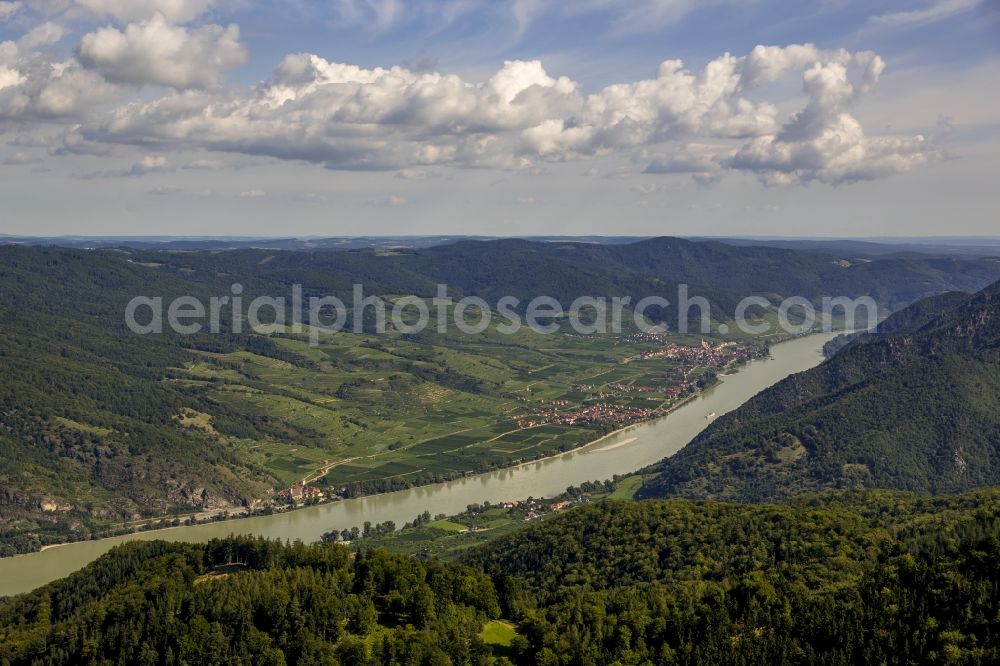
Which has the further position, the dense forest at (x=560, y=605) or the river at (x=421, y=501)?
the river at (x=421, y=501)

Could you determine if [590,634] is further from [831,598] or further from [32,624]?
[32,624]

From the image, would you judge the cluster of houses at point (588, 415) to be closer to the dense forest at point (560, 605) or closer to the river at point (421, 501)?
the river at point (421, 501)

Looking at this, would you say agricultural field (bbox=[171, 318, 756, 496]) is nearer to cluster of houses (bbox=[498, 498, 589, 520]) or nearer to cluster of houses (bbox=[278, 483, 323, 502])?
cluster of houses (bbox=[278, 483, 323, 502])

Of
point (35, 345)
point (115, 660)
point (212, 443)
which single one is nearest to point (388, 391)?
point (212, 443)

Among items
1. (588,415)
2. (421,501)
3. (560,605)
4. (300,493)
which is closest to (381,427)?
(588,415)

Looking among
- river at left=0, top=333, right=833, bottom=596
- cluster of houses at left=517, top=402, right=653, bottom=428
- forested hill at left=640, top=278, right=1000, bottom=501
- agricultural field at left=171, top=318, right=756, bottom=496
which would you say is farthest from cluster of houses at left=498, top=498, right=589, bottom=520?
cluster of houses at left=517, top=402, right=653, bottom=428

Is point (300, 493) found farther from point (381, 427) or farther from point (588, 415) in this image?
point (588, 415)

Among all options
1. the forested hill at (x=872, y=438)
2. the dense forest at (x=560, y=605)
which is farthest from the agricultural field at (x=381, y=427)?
the dense forest at (x=560, y=605)
